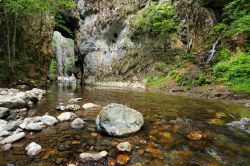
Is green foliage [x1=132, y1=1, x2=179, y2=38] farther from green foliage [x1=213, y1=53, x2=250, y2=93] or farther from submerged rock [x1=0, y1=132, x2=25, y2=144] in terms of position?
submerged rock [x1=0, y1=132, x2=25, y2=144]

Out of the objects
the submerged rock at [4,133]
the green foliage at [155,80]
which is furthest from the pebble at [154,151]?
the green foliage at [155,80]

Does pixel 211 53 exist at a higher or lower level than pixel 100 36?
lower

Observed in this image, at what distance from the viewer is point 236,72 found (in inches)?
411

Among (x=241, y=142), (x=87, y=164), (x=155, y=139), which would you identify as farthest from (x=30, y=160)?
(x=241, y=142)

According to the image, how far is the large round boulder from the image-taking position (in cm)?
421

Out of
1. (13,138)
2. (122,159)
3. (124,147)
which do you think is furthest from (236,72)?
(13,138)

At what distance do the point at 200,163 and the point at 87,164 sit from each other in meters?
1.70

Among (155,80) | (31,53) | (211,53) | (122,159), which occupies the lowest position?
(122,159)

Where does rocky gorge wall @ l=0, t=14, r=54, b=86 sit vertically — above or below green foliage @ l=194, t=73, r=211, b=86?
above

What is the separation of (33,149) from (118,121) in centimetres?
169

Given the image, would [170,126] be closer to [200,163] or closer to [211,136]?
[211,136]

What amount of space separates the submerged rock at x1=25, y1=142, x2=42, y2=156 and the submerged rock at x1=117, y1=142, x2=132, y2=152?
1354mm

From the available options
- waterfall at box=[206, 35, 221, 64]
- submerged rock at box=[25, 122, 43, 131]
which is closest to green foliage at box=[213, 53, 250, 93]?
waterfall at box=[206, 35, 221, 64]

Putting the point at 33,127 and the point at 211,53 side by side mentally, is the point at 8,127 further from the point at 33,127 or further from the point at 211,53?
the point at 211,53
